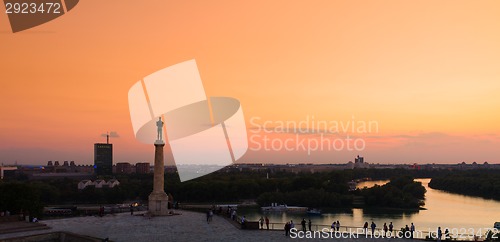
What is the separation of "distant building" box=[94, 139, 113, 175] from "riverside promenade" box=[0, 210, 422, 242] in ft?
411

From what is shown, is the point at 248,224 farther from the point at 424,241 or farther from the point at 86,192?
the point at 86,192

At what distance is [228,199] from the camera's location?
64500 mm

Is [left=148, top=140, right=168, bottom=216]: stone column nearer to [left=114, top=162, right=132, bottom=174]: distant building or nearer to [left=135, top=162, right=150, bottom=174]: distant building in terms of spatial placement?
[left=135, top=162, right=150, bottom=174]: distant building

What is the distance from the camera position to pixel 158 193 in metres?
28.3

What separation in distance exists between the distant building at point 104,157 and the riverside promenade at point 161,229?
12542 centimetres

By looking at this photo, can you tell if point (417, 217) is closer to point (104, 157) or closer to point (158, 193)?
point (158, 193)

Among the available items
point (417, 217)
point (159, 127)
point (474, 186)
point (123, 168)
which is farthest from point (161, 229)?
point (123, 168)

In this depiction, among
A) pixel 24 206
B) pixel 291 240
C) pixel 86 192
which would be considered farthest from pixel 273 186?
pixel 291 240

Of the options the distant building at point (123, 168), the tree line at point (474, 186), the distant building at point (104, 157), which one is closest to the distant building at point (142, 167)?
the distant building at point (123, 168)

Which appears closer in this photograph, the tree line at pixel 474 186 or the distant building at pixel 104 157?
the tree line at pixel 474 186

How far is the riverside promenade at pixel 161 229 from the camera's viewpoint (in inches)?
784

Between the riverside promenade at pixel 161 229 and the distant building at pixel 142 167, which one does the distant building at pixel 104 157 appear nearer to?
the distant building at pixel 142 167

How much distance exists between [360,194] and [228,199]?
16.9 metres

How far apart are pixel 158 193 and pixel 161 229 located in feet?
19.8
